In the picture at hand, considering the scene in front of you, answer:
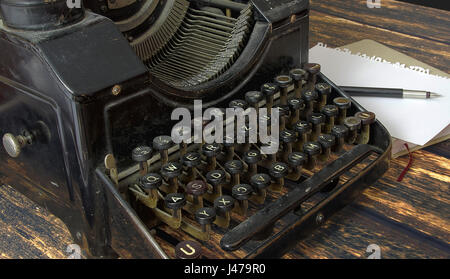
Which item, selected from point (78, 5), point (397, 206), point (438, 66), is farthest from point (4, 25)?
point (438, 66)

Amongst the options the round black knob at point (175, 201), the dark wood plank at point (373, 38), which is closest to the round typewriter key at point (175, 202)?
the round black knob at point (175, 201)

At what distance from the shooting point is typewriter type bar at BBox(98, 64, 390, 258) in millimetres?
1316

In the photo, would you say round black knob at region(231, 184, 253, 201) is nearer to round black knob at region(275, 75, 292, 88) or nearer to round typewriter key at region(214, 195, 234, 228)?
round typewriter key at region(214, 195, 234, 228)

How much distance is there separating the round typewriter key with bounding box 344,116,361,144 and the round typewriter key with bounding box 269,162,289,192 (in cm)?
27

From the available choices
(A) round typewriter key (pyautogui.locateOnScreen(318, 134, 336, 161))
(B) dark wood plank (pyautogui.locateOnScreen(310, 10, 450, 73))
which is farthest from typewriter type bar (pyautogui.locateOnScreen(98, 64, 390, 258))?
(B) dark wood plank (pyautogui.locateOnScreen(310, 10, 450, 73))

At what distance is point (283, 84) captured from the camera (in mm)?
1670

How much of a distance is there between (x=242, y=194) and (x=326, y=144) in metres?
0.31

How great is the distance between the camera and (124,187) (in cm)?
139

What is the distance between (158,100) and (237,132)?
0.76ft

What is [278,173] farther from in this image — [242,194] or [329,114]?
[329,114]

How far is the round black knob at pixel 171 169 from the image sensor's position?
4.38 ft

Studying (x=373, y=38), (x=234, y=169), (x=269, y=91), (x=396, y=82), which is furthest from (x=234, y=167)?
(x=373, y=38)
